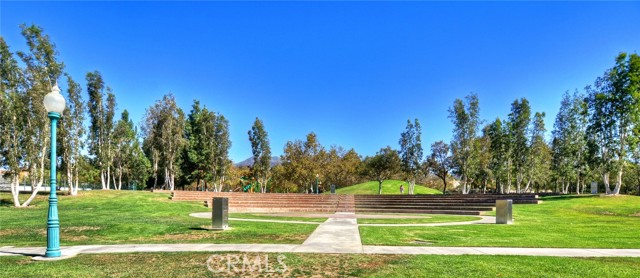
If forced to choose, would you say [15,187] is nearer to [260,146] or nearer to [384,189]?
[260,146]

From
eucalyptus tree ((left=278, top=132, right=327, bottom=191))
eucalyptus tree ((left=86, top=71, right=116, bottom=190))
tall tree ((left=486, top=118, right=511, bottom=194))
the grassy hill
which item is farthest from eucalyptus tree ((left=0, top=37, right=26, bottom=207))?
tall tree ((left=486, top=118, right=511, bottom=194))

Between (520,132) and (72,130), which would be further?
(520,132)

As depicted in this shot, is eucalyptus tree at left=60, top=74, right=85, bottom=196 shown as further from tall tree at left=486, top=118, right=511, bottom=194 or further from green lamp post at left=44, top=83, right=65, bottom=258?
tall tree at left=486, top=118, right=511, bottom=194

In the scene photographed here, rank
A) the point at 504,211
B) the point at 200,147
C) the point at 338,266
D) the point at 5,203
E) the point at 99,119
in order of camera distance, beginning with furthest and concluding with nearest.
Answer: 1. the point at 200,147
2. the point at 99,119
3. the point at 5,203
4. the point at 504,211
5. the point at 338,266

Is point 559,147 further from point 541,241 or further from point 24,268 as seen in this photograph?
point 24,268

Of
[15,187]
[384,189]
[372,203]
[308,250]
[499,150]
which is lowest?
[384,189]

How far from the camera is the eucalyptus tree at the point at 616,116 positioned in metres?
31.4

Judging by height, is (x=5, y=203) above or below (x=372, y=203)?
above

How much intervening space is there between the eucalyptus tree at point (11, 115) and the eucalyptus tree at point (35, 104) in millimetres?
280

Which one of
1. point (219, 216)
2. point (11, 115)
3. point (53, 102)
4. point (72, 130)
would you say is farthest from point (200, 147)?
point (53, 102)

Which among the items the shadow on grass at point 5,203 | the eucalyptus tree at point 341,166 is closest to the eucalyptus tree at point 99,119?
the shadow on grass at point 5,203

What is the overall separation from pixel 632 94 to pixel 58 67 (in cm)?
4628

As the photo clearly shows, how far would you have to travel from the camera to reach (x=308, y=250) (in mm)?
9086

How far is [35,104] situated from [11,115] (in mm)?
1529
